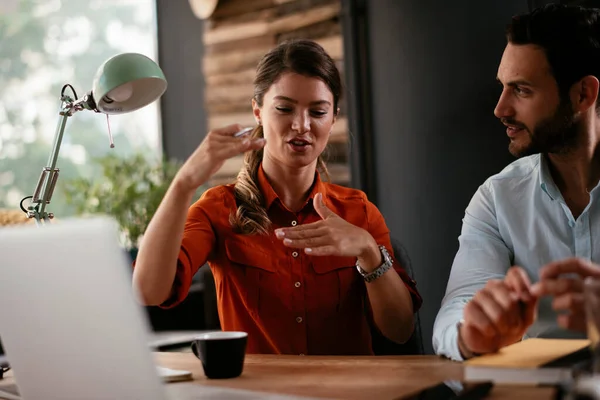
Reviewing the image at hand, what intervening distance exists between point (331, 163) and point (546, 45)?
187cm

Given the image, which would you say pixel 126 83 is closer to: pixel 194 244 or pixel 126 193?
pixel 194 244

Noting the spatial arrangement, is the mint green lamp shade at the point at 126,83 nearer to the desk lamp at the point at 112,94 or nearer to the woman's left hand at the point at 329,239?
the desk lamp at the point at 112,94

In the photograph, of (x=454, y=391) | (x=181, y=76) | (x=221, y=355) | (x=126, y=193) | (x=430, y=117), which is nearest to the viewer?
(x=454, y=391)

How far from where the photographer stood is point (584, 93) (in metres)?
1.92

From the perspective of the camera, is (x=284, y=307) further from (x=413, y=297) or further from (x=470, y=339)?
(x=470, y=339)

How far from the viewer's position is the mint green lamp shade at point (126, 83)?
157 cm

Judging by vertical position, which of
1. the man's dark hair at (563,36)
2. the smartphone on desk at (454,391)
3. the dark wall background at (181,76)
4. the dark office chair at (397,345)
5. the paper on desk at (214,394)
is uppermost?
the dark wall background at (181,76)

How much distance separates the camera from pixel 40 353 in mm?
937

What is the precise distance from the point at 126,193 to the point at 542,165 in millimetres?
2570

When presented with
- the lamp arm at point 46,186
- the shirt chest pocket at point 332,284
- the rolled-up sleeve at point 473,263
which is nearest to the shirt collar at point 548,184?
the rolled-up sleeve at point 473,263

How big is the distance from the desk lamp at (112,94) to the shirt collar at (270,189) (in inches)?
19.9

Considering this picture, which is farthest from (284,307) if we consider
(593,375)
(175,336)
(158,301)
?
(175,336)

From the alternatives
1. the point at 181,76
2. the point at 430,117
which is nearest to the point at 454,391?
the point at 430,117

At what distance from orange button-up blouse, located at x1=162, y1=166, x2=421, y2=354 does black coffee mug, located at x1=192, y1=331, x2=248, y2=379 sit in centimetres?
54
